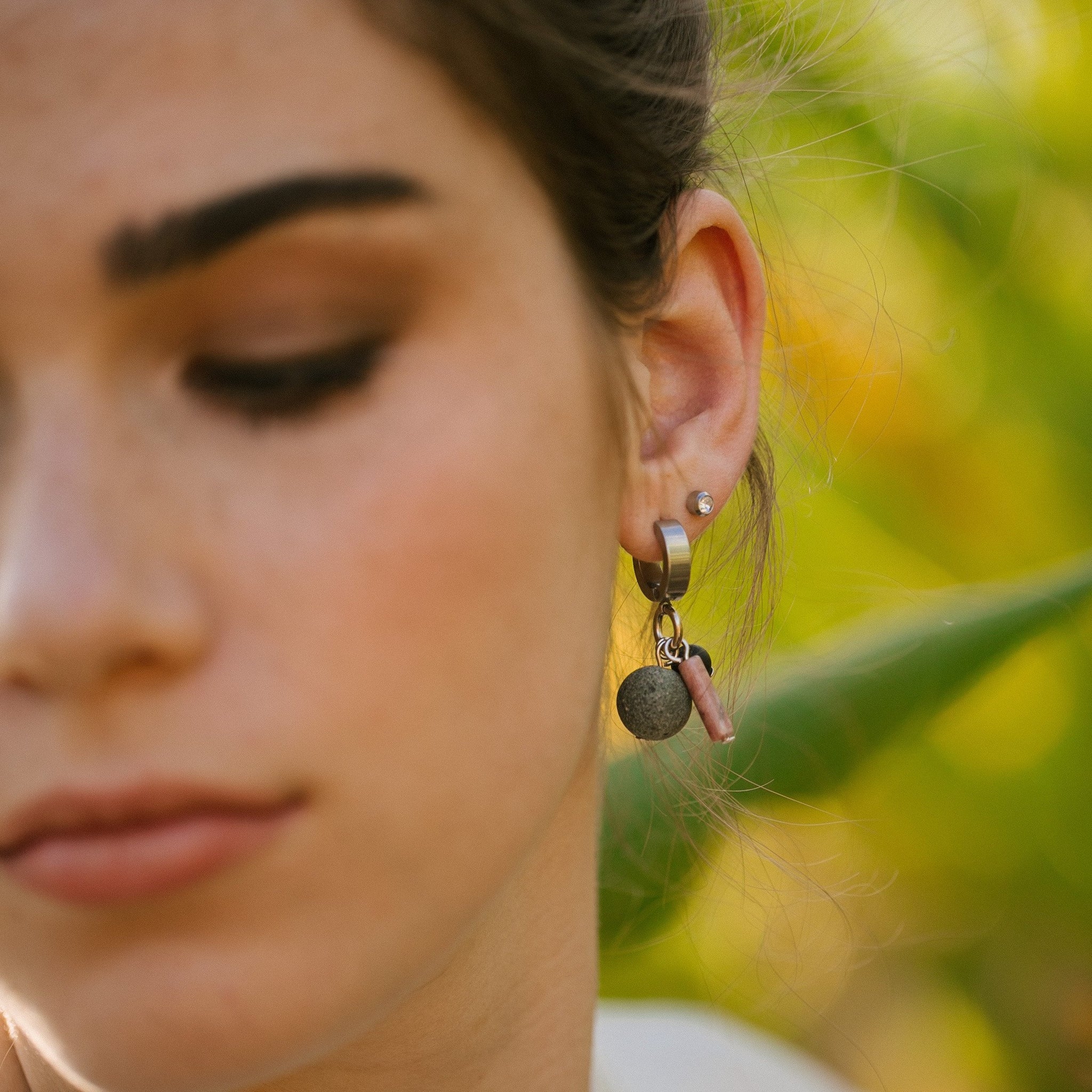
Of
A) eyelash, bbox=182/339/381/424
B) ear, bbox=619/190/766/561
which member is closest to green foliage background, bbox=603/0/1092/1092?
ear, bbox=619/190/766/561

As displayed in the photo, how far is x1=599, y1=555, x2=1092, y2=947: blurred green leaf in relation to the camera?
1.79m

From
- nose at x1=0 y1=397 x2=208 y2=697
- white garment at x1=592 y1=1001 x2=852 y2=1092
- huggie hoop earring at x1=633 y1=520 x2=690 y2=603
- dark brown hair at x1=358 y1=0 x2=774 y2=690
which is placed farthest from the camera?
white garment at x1=592 y1=1001 x2=852 y2=1092

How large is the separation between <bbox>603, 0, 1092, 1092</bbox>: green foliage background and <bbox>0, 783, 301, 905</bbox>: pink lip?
1282 mm

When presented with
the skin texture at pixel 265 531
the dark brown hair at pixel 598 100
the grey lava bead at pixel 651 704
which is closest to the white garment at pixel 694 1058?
the grey lava bead at pixel 651 704

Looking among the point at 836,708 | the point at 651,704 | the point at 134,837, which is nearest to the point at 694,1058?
the point at 836,708

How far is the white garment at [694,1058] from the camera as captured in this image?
1699 mm

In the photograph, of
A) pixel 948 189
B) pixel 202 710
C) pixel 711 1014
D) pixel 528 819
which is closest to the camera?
pixel 202 710

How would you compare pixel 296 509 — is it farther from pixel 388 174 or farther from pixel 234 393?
pixel 388 174

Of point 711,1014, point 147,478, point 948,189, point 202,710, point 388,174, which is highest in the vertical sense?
point 388,174

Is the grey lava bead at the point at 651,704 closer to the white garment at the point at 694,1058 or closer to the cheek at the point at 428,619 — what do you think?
the cheek at the point at 428,619

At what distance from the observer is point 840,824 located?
206 cm

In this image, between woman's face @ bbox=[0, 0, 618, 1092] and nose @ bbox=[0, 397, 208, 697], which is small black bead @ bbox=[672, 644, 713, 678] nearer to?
woman's face @ bbox=[0, 0, 618, 1092]

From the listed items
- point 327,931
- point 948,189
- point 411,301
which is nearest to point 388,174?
point 411,301

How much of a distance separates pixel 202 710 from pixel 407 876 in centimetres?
19
